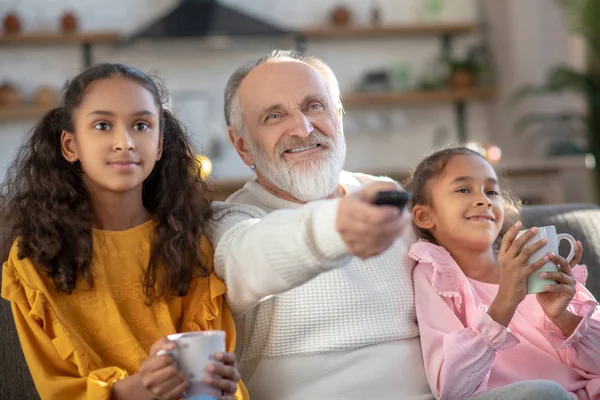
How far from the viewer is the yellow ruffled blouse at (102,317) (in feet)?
5.12

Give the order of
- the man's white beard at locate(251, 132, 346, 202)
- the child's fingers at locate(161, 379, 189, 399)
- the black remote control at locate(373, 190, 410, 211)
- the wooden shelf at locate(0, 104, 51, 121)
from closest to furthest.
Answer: the black remote control at locate(373, 190, 410, 211) → the child's fingers at locate(161, 379, 189, 399) → the man's white beard at locate(251, 132, 346, 202) → the wooden shelf at locate(0, 104, 51, 121)

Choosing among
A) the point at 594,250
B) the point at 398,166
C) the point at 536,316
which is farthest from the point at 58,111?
the point at 398,166

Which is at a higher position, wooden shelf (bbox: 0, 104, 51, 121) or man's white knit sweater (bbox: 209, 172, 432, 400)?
wooden shelf (bbox: 0, 104, 51, 121)

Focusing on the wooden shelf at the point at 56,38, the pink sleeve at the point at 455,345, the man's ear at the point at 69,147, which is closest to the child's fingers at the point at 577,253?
the pink sleeve at the point at 455,345

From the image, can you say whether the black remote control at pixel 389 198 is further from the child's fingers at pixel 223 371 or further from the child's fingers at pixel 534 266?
the child's fingers at pixel 534 266

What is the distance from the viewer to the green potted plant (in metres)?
5.46

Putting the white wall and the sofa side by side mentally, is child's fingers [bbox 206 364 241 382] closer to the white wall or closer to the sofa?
the sofa

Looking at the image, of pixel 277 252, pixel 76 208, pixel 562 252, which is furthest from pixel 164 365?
pixel 562 252

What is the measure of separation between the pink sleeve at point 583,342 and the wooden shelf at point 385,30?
460 centimetres

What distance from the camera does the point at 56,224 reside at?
1.67m

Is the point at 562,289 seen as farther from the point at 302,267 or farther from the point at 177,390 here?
the point at 177,390

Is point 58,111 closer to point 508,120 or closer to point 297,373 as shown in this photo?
point 297,373

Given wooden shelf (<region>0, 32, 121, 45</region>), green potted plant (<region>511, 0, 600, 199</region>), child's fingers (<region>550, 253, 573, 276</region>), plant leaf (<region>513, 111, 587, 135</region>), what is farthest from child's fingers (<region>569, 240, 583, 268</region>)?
wooden shelf (<region>0, 32, 121, 45</region>)

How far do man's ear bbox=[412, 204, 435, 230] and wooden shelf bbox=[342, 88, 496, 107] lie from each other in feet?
14.1
